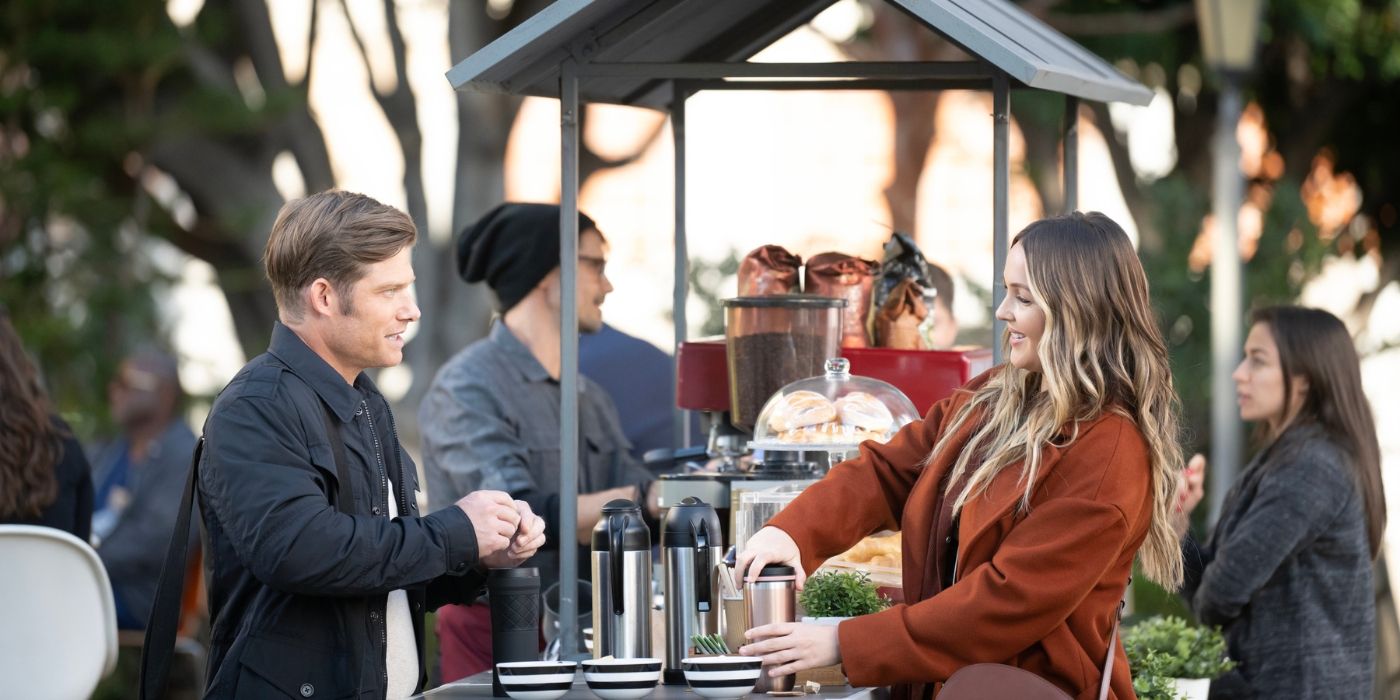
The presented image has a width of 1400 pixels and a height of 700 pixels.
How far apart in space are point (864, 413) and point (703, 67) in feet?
2.80

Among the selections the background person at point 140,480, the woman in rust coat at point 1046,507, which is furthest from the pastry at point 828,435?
the background person at point 140,480

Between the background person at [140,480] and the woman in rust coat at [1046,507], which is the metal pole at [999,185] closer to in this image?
the woman in rust coat at [1046,507]

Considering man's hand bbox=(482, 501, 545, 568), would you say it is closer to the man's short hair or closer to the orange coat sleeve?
the man's short hair

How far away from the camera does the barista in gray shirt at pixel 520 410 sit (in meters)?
4.65

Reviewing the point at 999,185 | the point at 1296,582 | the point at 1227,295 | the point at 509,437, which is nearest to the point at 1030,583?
the point at 999,185

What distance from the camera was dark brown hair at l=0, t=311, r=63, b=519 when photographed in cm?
478

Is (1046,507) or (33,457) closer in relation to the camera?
(1046,507)

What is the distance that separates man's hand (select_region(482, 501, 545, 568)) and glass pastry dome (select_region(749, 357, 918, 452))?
0.73 m

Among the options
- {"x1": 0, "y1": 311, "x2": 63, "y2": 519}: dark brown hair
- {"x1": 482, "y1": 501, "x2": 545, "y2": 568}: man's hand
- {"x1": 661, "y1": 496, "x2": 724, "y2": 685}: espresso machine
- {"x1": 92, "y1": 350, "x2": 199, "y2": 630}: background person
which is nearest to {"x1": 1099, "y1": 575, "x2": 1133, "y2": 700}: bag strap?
{"x1": 661, "y1": 496, "x2": 724, "y2": 685}: espresso machine

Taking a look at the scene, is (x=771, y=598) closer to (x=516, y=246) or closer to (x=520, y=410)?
(x=520, y=410)

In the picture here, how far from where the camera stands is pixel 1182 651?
4.38 meters

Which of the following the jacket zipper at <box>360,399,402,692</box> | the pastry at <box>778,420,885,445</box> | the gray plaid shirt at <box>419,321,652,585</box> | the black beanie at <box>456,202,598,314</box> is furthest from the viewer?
the black beanie at <box>456,202,598,314</box>

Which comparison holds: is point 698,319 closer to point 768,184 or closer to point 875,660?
point 768,184

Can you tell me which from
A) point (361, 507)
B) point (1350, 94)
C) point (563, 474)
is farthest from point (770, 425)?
point (1350, 94)
